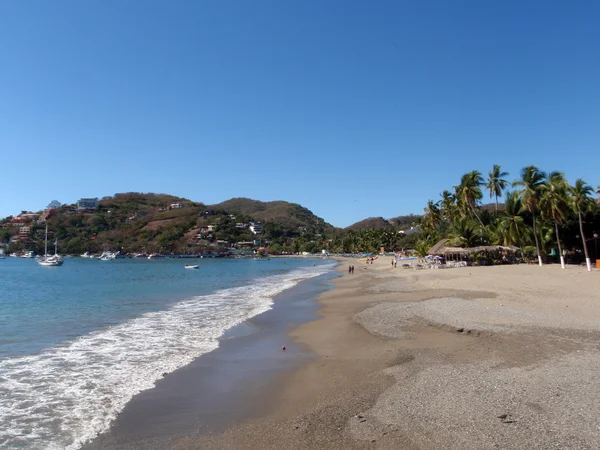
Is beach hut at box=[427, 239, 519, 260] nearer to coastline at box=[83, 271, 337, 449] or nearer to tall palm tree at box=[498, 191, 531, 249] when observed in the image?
tall palm tree at box=[498, 191, 531, 249]

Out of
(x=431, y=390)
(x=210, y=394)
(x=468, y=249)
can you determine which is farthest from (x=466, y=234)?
(x=210, y=394)

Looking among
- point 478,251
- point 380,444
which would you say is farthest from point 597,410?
point 478,251

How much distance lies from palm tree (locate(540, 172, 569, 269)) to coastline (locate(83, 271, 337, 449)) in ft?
92.6

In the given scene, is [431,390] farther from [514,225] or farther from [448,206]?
[448,206]

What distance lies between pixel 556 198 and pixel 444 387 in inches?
1217

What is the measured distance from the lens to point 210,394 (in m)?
7.73

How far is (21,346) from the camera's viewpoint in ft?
39.3

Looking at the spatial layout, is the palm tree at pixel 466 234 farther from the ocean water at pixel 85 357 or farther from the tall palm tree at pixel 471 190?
the ocean water at pixel 85 357

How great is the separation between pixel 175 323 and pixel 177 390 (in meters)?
8.14

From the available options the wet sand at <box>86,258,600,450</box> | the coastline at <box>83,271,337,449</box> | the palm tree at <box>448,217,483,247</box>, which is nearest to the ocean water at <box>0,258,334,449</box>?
the coastline at <box>83,271,337,449</box>

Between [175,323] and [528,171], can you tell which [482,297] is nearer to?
[175,323]

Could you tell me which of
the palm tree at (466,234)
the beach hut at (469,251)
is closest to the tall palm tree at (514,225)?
the beach hut at (469,251)

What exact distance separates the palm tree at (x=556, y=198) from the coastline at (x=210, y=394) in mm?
28214

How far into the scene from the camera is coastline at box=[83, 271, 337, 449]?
6.05 metres
